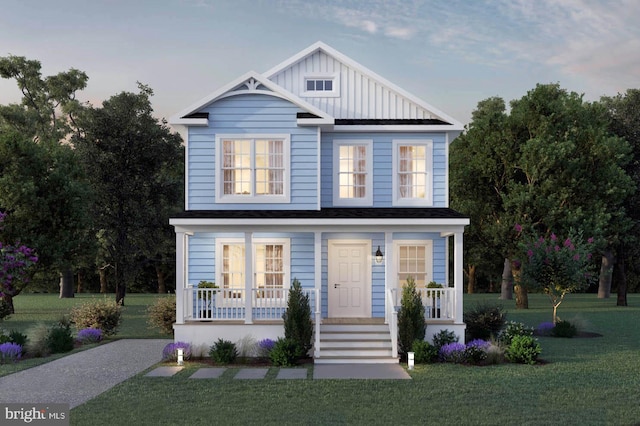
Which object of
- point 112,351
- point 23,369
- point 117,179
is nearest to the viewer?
point 23,369

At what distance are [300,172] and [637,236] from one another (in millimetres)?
29329

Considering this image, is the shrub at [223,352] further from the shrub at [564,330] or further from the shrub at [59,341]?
the shrub at [564,330]

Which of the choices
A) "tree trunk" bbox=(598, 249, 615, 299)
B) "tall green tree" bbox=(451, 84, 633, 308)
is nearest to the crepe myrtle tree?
"tall green tree" bbox=(451, 84, 633, 308)

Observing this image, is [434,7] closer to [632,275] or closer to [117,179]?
[117,179]

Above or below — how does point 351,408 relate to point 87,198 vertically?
below

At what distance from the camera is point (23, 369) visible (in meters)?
16.0

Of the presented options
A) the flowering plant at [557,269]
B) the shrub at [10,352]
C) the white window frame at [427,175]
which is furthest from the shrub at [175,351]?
the flowering plant at [557,269]

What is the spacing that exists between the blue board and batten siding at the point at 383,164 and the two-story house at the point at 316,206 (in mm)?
34

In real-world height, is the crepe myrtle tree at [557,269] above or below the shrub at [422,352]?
above

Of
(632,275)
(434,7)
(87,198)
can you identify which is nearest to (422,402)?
(434,7)

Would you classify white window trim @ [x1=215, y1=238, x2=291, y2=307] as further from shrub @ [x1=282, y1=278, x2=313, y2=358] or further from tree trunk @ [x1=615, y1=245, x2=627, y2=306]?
tree trunk @ [x1=615, y1=245, x2=627, y2=306]

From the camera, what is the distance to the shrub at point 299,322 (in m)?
17.1

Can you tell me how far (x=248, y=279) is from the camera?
18.4 m

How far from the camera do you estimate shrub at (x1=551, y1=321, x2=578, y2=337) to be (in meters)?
23.5
